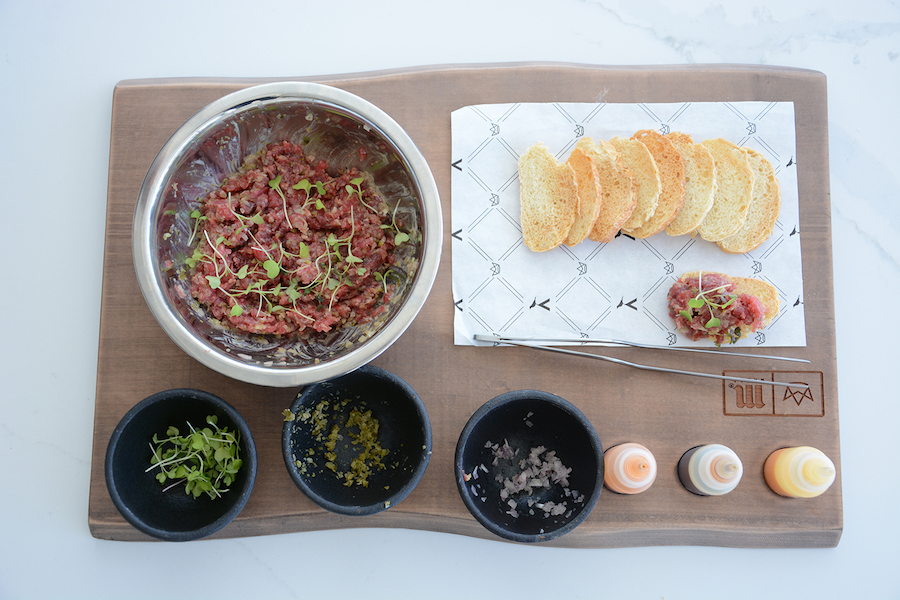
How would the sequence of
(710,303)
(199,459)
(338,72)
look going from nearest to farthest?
(199,459) → (710,303) → (338,72)

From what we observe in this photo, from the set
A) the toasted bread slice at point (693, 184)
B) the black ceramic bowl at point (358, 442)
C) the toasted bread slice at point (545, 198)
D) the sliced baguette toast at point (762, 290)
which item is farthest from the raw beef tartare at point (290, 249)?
the sliced baguette toast at point (762, 290)

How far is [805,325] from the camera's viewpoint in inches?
62.8

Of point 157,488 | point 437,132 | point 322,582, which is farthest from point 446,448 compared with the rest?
point 437,132

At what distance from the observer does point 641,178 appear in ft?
5.04

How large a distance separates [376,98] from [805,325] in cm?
148

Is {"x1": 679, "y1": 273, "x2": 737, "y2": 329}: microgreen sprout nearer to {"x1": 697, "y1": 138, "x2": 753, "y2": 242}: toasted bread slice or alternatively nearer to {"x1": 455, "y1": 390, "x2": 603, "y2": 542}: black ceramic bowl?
{"x1": 697, "y1": 138, "x2": 753, "y2": 242}: toasted bread slice

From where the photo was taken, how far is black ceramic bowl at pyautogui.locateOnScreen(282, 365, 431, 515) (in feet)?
4.33

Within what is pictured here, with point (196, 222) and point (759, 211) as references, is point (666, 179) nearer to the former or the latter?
point (759, 211)

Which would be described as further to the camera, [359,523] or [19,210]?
[19,210]

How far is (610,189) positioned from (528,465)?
84 cm

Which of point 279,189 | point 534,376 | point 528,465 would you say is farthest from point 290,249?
point 528,465

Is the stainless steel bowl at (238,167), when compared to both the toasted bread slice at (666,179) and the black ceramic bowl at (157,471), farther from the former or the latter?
the toasted bread slice at (666,179)

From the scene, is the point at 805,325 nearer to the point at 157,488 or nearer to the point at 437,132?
the point at 437,132

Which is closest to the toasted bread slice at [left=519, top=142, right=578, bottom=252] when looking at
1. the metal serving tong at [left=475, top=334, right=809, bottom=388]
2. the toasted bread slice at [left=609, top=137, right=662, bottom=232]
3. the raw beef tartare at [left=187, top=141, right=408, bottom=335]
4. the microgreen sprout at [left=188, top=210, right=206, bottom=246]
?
the toasted bread slice at [left=609, top=137, right=662, bottom=232]
